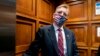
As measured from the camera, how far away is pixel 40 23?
1542mm

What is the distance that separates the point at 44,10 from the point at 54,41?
471 mm

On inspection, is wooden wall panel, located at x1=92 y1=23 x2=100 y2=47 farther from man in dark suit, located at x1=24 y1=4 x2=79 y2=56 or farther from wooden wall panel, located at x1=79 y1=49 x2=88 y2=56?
man in dark suit, located at x1=24 y1=4 x2=79 y2=56

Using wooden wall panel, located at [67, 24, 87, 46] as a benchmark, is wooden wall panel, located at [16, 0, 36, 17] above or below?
above

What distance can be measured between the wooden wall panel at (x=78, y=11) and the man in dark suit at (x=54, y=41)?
44cm

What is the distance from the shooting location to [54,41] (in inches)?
54.2

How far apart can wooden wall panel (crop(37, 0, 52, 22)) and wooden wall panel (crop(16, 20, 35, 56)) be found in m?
0.19

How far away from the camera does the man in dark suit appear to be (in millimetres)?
1341

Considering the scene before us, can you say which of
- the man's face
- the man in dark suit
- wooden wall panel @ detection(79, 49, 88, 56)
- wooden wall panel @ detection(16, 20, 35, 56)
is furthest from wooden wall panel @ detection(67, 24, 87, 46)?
wooden wall panel @ detection(16, 20, 35, 56)

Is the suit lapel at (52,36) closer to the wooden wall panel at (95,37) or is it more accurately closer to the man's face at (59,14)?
the man's face at (59,14)

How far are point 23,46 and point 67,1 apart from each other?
1.05 metres

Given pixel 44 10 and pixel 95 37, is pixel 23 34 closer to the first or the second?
pixel 44 10

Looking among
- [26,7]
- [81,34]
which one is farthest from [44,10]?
[81,34]

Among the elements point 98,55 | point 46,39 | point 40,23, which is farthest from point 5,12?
point 98,55

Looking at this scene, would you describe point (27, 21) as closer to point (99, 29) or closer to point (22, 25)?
point (22, 25)
